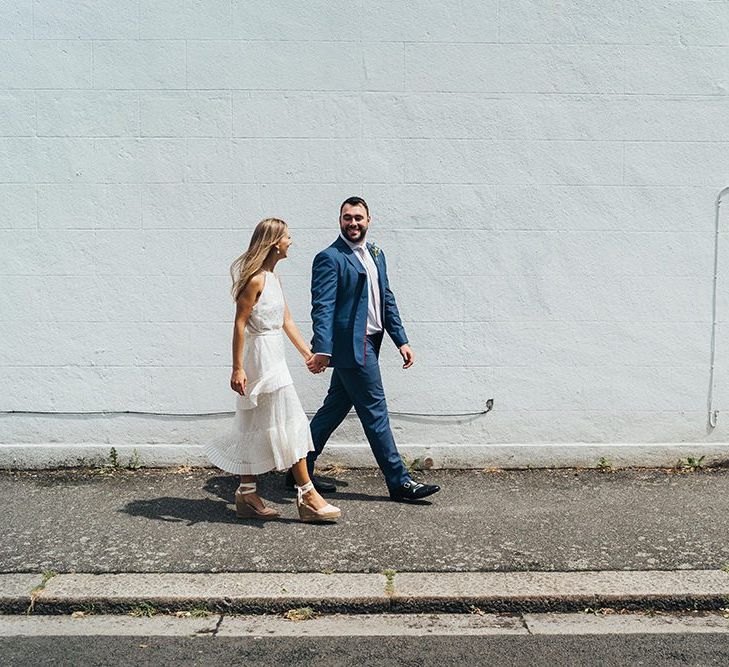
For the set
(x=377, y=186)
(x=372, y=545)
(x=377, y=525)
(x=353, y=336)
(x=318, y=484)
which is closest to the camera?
(x=372, y=545)

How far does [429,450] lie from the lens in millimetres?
6656

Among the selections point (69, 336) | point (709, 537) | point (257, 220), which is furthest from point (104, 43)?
point (709, 537)

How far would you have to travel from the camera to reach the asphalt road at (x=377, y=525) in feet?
16.3

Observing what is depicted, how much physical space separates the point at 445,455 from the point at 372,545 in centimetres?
163

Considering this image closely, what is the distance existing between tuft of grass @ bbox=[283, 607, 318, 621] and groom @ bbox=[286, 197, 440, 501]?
1.50 metres

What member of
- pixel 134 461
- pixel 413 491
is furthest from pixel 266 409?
pixel 134 461

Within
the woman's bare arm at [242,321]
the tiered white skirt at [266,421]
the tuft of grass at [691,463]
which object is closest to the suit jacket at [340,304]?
the tiered white skirt at [266,421]

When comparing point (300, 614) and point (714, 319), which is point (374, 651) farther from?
point (714, 319)

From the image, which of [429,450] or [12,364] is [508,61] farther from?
[12,364]

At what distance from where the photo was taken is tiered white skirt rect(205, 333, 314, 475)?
548cm

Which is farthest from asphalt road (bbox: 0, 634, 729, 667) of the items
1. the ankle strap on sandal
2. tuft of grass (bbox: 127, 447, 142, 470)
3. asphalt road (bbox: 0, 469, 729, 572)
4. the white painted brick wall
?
the white painted brick wall

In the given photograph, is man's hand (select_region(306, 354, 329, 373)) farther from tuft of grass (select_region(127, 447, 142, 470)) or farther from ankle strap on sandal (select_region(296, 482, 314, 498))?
tuft of grass (select_region(127, 447, 142, 470))

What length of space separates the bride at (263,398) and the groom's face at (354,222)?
1.38ft

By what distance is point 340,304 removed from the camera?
19.0 feet
